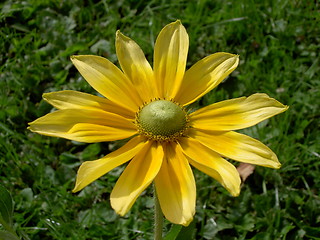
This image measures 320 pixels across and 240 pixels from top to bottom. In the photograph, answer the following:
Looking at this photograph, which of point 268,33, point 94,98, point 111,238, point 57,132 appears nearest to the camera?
point 57,132

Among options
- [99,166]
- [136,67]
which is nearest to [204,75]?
[136,67]

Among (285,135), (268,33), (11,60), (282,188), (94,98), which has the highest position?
(94,98)

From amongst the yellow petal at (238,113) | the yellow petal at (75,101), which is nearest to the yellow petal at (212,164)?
the yellow petal at (238,113)

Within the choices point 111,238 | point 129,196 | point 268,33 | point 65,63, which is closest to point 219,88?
point 268,33

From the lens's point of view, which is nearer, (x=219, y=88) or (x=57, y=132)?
(x=57, y=132)

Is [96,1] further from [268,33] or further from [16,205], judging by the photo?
[16,205]

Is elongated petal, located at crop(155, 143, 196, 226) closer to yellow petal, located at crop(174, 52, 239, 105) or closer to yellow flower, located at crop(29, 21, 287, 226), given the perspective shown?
yellow flower, located at crop(29, 21, 287, 226)

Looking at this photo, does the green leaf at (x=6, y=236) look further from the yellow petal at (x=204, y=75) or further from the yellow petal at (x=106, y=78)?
the yellow petal at (x=204, y=75)

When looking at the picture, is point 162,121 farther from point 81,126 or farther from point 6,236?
point 6,236
